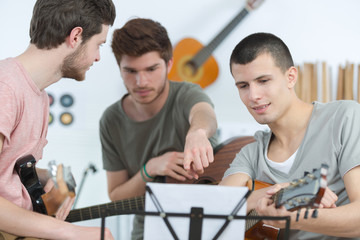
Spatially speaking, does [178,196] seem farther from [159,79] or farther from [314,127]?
[159,79]

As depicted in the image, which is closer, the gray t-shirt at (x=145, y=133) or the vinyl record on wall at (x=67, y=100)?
the gray t-shirt at (x=145, y=133)

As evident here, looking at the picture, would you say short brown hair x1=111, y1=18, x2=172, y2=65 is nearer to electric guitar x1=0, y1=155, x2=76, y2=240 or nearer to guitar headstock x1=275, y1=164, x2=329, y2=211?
electric guitar x1=0, y1=155, x2=76, y2=240

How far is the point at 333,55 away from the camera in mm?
3078

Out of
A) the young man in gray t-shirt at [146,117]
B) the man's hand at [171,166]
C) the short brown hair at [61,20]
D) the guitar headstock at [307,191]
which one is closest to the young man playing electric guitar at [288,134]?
the guitar headstock at [307,191]

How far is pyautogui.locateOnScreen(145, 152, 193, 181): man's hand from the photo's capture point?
7.25ft

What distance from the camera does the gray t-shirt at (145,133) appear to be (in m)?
2.37

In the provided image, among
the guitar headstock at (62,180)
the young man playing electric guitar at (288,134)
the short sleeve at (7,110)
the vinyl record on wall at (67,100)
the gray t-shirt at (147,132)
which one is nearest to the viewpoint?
the guitar headstock at (62,180)

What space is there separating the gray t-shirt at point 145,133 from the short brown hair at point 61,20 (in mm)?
790

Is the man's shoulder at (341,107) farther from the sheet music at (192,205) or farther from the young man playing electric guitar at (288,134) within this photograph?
the sheet music at (192,205)

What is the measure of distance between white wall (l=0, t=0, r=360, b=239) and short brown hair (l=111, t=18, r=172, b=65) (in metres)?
1.00

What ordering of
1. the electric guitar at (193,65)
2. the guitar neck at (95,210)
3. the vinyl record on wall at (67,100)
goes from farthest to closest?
the vinyl record on wall at (67,100) → the electric guitar at (193,65) → the guitar neck at (95,210)

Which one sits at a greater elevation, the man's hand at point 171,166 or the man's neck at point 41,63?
the man's neck at point 41,63

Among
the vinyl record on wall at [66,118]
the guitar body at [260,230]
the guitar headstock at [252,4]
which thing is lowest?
the guitar body at [260,230]

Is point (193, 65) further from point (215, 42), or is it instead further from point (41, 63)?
point (41, 63)
